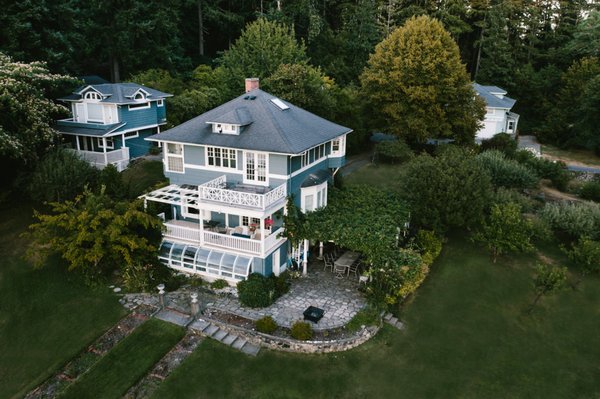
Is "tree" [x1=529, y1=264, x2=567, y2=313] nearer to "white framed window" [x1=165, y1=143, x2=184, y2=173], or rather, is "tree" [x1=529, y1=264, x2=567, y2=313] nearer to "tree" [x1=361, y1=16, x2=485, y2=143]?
"white framed window" [x1=165, y1=143, x2=184, y2=173]

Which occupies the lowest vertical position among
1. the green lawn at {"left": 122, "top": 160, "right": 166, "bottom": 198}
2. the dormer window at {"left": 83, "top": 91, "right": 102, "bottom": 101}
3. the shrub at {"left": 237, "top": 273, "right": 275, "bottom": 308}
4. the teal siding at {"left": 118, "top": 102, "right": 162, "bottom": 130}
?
the shrub at {"left": 237, "top": 273, "right": 275, "bottom": 308}

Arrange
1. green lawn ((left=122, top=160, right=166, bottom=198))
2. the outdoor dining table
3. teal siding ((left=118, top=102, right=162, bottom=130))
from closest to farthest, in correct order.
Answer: the outdoor dining table, green lawn ((left=122, top=160, right=166, bottom=198)), teal siding ((left=118, top=102, right=162, bottom=130))

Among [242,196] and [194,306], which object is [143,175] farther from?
[194,306]

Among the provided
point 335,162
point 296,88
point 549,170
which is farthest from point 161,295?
point 549,170

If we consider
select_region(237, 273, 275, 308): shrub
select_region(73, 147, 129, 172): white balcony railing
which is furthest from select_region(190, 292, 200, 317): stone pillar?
select_region(73, 147, 129, 172): white balcony railing

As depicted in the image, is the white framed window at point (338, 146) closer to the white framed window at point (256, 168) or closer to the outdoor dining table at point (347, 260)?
the white framed window at point (256, 168)

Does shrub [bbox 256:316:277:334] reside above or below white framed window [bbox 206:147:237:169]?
below

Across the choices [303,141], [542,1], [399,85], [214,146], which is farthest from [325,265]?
[542,1]

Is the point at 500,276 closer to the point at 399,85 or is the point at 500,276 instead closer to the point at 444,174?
the point at 444,174
